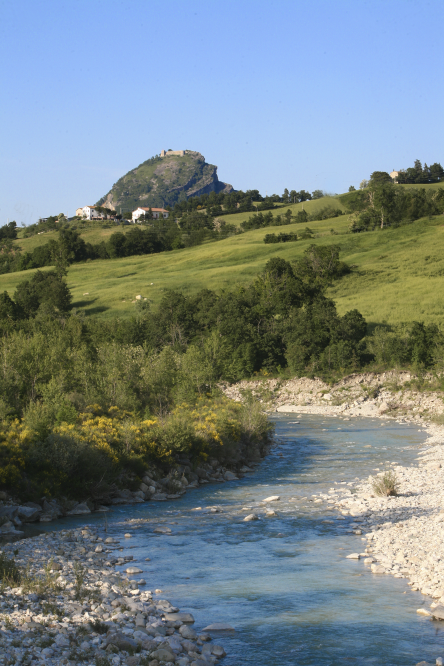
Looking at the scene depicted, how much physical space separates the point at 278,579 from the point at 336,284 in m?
76.9

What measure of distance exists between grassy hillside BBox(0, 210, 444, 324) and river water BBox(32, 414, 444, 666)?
165 feet

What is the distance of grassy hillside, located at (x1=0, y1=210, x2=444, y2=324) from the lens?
7656 cm

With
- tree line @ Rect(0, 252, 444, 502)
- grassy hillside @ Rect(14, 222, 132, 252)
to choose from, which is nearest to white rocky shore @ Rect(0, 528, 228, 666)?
tree line @ Rect(0, 252, 444, 502)

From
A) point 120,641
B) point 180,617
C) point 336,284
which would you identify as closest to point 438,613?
point 180,617

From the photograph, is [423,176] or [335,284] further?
[423,176]

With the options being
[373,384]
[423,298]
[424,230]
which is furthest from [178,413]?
[424,230]

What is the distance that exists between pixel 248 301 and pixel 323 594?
64.0m

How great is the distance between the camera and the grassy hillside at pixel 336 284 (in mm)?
76562

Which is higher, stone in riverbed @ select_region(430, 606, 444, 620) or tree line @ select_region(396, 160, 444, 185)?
tree line @ select_region(396, 160, 444, 185)

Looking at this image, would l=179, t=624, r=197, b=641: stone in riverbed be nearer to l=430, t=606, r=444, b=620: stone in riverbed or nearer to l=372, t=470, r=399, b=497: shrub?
l=430, t=606, r=444, b=620: stone in riverbed

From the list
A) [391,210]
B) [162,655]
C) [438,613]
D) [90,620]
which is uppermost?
[391,210]

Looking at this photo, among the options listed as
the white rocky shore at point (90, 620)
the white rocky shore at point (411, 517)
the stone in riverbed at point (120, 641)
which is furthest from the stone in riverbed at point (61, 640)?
the white rocky shore at point (411, 517)

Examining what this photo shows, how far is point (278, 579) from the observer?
1433cm

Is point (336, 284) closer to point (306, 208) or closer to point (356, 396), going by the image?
point (356, 396)
